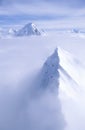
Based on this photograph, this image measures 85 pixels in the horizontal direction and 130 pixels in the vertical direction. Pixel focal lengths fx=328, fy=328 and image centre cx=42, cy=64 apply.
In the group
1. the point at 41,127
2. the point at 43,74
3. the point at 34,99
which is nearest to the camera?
the point at 41,127

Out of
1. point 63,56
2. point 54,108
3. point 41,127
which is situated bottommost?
point 41,127

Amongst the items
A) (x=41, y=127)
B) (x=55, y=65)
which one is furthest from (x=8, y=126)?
(x=55, y=65)

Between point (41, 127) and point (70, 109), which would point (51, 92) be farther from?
point (41, 127)

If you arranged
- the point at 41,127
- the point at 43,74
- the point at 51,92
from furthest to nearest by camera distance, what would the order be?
the point at 43,74, the point at 51,92, the point at 41,127

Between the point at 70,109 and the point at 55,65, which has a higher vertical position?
the point at 55,65

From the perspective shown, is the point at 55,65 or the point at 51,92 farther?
the point at 55,65

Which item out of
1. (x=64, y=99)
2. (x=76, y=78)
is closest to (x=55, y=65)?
(x=76, y=78)

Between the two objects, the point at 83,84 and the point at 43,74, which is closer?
the point at 83,84

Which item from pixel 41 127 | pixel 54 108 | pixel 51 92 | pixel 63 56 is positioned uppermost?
pixel 63 56

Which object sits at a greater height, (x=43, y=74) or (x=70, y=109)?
(x=43, y=74)

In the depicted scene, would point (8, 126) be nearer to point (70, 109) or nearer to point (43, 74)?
point (70, 109)
